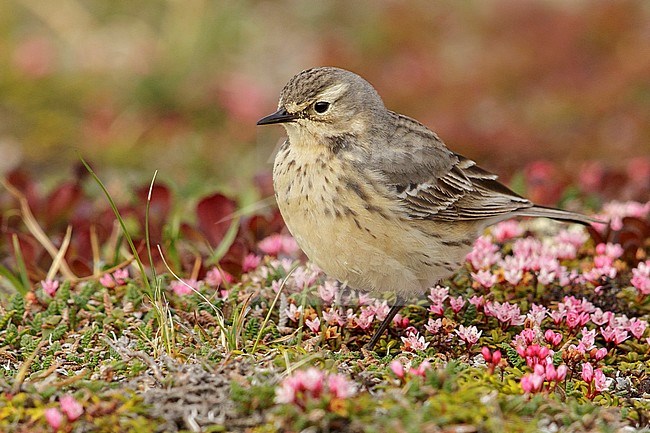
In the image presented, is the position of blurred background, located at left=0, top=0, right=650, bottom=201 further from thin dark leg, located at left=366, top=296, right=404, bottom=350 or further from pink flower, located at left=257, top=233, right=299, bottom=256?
thin dark leg, located at left=366, top=296, right=404, bottom=350

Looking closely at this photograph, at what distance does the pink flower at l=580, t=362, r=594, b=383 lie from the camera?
4.73 metres

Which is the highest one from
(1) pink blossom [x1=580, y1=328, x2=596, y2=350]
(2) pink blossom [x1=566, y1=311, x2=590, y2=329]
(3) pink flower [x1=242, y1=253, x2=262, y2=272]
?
(2) pink blossom [x1=566, y1=311, x2=590, y2=329]

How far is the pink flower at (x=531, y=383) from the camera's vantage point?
4332 millimetres

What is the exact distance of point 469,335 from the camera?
5074 mm

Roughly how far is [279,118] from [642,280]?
8.08 ft

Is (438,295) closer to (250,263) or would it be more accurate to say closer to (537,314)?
(537,314)

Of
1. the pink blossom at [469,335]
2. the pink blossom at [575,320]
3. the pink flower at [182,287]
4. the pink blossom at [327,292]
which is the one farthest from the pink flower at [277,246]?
the pink blossom at [575,320]

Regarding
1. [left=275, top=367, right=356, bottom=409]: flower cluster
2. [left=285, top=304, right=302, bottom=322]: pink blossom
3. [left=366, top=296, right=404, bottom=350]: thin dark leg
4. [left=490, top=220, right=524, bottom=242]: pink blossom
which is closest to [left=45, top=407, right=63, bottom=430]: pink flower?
[left=275, top=367, right=356, bottom=409]: flower cluster

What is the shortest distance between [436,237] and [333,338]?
98 cm

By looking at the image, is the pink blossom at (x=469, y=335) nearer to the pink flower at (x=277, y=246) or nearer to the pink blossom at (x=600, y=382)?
the pink blossom at (x=600, y=382)

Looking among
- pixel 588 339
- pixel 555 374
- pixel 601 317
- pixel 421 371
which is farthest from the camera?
pixel 601 317

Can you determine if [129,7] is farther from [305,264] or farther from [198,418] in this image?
[198,418]

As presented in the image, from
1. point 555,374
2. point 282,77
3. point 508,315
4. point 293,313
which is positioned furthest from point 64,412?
point 282,77

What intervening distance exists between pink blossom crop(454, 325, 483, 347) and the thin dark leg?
0.42m
